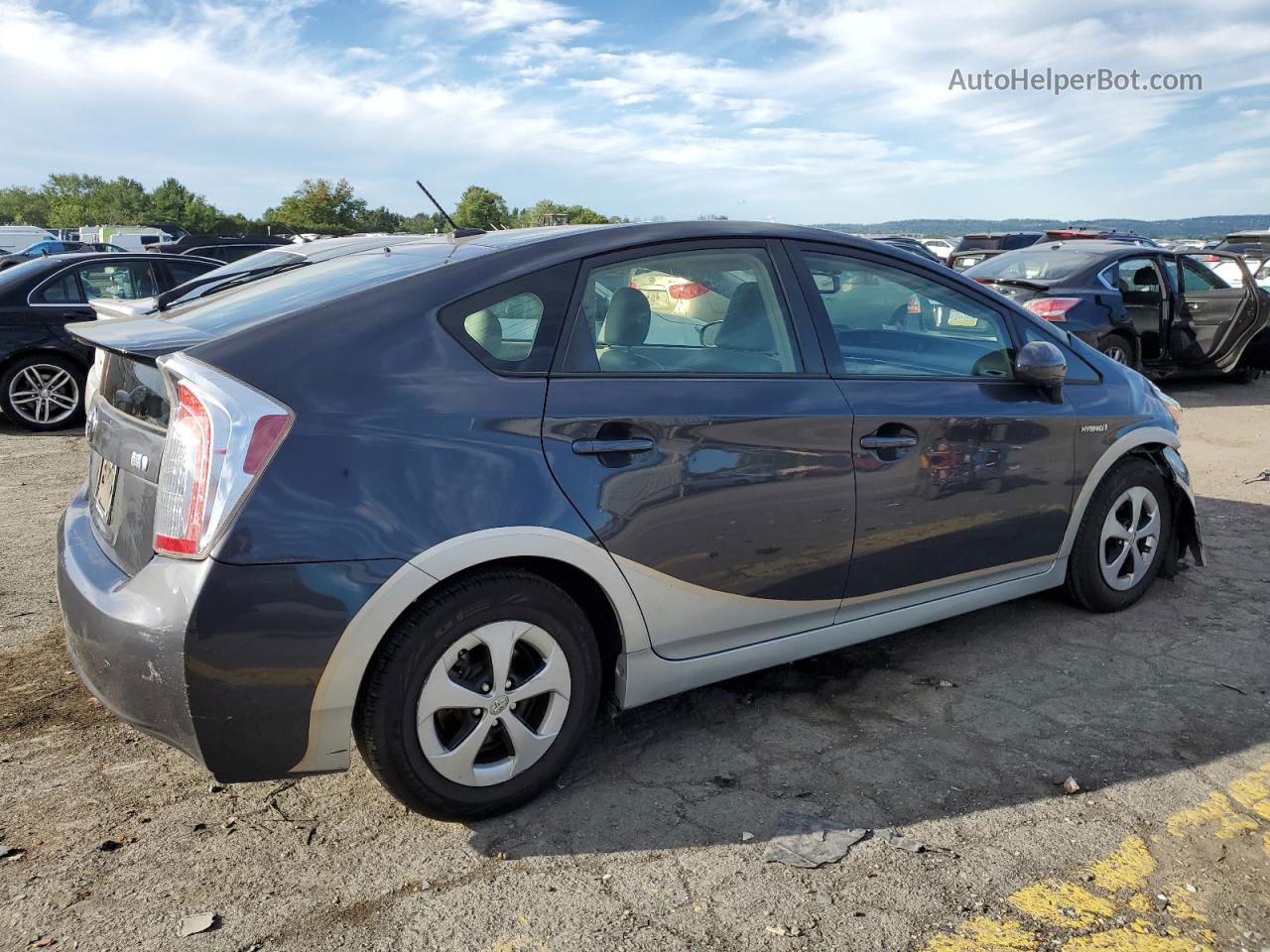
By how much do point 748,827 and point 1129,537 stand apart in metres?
2.51

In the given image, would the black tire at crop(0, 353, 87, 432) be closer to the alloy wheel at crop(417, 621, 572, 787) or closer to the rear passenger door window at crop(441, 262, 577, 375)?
Answer: the rear passenger door window at crop(441, 262, 577, 375)

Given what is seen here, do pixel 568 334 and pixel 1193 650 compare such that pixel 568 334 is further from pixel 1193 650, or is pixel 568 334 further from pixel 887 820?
pixel 1193 650

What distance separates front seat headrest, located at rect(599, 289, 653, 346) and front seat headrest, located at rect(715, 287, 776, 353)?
27 cm

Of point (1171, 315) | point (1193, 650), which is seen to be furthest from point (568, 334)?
point (1171, 315)

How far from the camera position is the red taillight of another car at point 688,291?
324cm

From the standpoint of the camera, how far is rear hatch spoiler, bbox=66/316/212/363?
8.65 ft

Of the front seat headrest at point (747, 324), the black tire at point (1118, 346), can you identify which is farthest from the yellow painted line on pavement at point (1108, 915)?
the black tire at point (1118, 346)

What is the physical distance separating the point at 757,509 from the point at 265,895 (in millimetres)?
1687

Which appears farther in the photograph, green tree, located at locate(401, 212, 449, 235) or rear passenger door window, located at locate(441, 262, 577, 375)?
green tree, located at locate(401, 212, 449, 235)

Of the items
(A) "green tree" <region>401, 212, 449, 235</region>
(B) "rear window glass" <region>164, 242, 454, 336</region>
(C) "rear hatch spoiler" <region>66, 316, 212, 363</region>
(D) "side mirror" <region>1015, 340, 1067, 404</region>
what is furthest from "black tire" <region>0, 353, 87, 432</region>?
(D) "side mirror" <region>1015, 340, 1067, 404</region>

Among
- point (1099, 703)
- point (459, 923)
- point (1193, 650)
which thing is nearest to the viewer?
point (459, 923)

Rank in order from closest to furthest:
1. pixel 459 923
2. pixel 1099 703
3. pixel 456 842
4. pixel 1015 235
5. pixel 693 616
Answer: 1. pixel 459 923
2. pixel 456 842
3. pixel 693 616
4. pixel 1099 703
5. pixel 1015 235

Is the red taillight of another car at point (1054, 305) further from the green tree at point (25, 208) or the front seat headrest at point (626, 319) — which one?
the green tree at point (25, 208)

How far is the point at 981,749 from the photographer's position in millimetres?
3271
